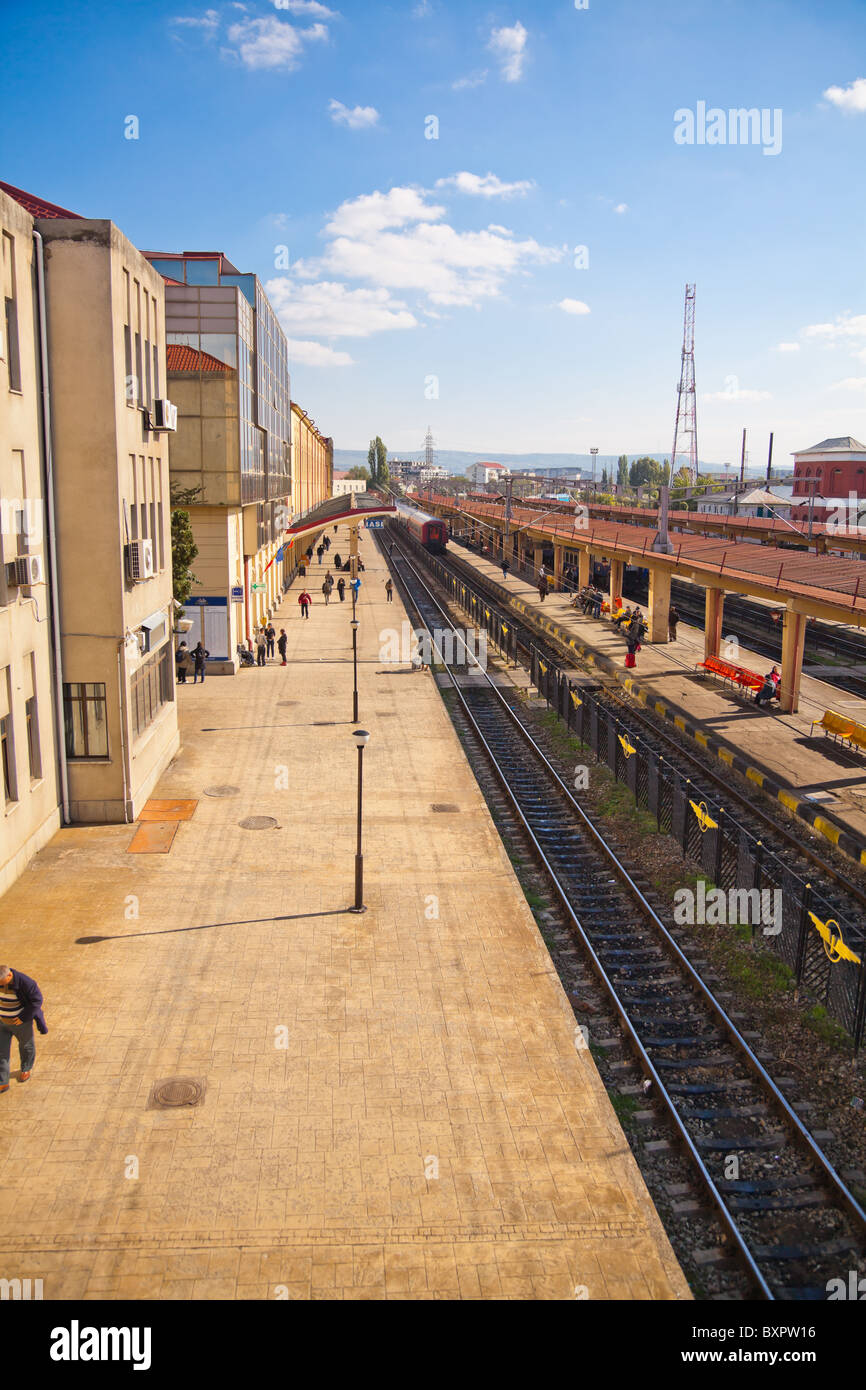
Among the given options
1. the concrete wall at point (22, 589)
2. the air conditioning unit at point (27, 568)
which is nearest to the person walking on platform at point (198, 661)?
the concrete wall at point (22, 589)

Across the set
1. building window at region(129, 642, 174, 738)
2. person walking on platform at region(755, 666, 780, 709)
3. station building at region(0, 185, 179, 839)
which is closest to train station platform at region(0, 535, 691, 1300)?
station building at region(0, 185, 179, 839)

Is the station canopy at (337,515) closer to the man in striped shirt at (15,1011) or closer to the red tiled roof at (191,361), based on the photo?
the red tiled roof at (191,361)

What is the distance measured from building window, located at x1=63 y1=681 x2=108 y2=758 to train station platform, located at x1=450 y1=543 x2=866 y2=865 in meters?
12.9

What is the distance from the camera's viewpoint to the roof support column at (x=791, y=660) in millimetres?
25578

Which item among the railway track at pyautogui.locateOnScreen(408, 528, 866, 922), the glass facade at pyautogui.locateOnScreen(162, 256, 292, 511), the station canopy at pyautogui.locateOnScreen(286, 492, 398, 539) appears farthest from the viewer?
the station canopy at pyautogui.locateOnScreen(286, 492, 398, 539)

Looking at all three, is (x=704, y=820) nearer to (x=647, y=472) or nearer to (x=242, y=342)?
(x=242, y=342)

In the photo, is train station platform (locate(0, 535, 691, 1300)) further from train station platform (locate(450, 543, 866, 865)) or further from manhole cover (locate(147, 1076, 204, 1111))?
train station platform (locate(450, 543, 866, 865))

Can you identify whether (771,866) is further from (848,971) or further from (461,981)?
(461,981)

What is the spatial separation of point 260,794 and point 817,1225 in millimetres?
12889

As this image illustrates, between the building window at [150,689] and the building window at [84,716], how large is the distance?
644mm

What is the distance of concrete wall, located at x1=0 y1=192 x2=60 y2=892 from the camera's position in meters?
13.7
